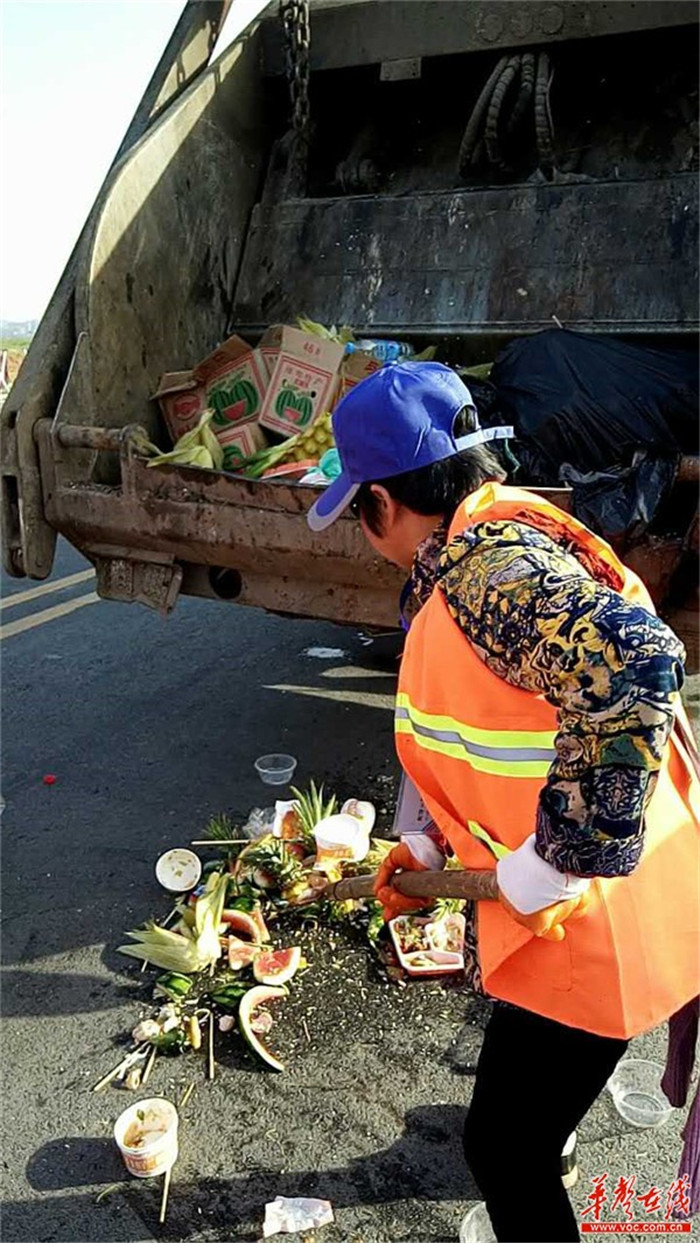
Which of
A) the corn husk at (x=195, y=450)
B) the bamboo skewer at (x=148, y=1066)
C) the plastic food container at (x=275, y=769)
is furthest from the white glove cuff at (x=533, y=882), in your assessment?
the plastic food container at (x=275, y=769)

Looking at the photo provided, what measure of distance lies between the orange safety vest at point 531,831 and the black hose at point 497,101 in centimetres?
336

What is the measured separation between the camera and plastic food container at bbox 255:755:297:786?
3627 mm

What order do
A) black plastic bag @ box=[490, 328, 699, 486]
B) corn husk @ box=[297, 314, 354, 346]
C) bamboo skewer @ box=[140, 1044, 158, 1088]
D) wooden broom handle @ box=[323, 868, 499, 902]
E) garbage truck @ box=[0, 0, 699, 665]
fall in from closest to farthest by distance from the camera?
1. wooden broom handle @ box=[323, 868, 499, 902]
2. bamboo skewer @ box=[140, 1044, 158, 1088]
3. black plastic bag @ box=[490, 328, 699, 486]
4. garbage truck @ box=[0, 0, 699, 665]
5. corn husk @ box=[297, 314, 354, 346]

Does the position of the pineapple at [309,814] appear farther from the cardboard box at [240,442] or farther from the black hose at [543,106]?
the black hose at [543,106]

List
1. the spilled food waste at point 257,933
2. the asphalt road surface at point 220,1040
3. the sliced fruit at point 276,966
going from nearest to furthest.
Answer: the asphalt road surface at point 220,1040
the spilled food waste at point 257,933
the sliced fruit at point 276,966

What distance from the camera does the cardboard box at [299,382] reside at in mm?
3555

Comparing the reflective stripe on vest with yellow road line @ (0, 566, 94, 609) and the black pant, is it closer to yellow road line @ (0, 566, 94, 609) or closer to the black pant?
the black pant

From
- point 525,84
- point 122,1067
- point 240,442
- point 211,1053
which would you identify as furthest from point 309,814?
point 525,84

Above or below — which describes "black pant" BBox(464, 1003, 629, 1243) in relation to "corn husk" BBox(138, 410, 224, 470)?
below

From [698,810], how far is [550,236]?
126 inches

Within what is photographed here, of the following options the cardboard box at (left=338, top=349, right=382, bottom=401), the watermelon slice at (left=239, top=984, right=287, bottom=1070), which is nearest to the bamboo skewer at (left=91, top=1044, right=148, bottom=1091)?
the watermelon slice at (left=239, top=984, right=287, bottom=1070)

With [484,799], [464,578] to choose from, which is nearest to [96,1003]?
[484,799]

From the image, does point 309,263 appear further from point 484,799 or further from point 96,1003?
point 484,799

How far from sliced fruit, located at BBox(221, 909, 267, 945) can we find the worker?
1233 mm
